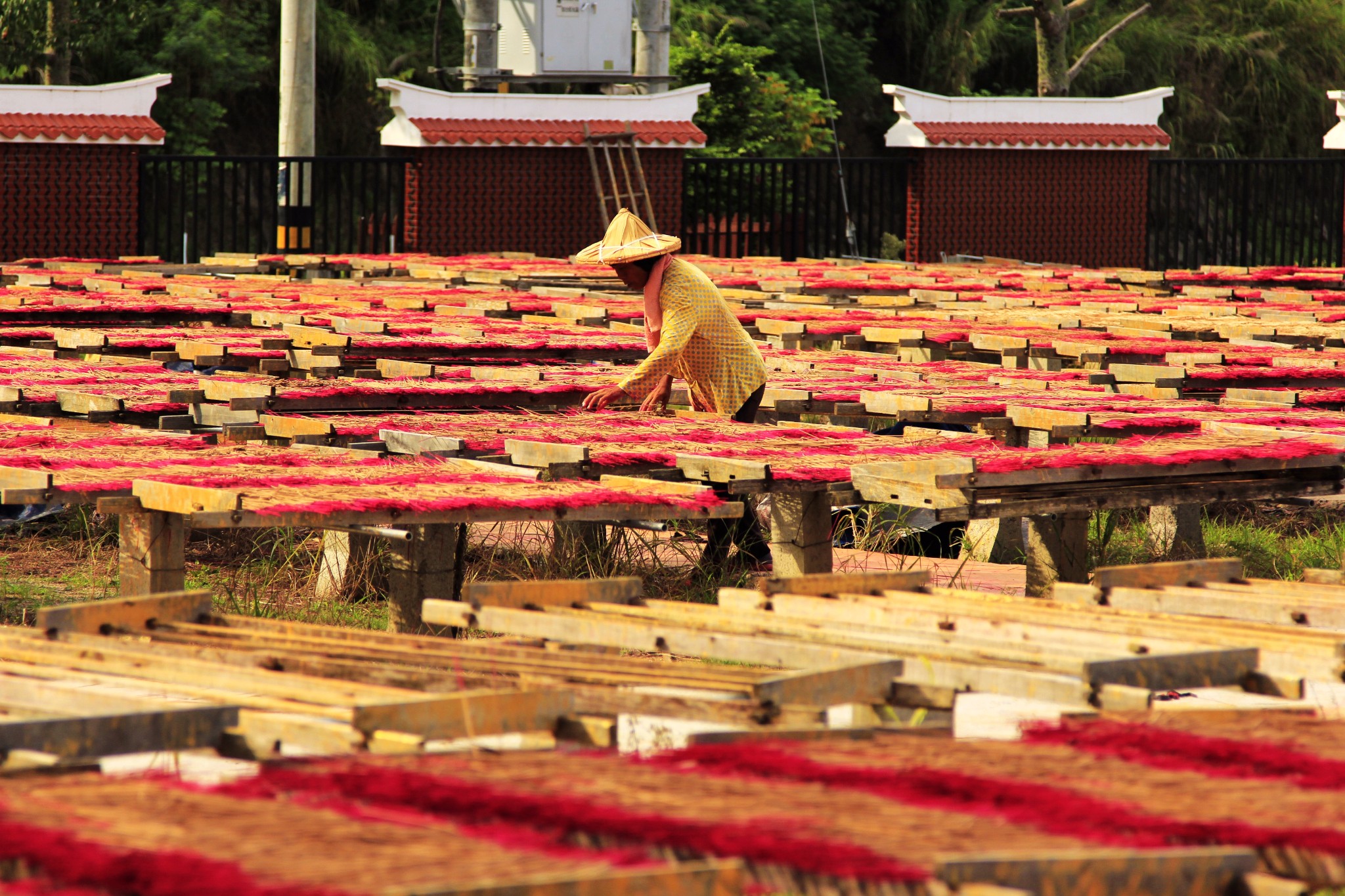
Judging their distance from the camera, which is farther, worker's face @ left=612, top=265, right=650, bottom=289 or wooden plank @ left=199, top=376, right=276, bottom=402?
wooden plank @ left=199, top=376, right=276, bottom=402

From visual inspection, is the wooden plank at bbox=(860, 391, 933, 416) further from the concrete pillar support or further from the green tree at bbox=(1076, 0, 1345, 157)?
the green tree at bbox=(1076, 0, 1345, 157)

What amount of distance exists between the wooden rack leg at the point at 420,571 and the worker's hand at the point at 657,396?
188 cm

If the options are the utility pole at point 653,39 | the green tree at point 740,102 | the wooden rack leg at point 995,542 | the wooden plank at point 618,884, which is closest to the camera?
the wooden plank at point 618,884

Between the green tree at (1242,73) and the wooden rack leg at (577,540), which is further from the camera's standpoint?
the green tree at (1242,73)

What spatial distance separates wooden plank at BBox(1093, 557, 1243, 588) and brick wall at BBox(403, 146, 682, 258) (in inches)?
693

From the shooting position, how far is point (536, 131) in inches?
914

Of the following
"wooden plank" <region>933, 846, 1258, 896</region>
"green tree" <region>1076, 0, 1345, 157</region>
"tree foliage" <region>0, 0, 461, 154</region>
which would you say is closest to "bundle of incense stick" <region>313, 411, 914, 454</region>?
"wooden plank" <region>933, 846, 1258, 896</region>

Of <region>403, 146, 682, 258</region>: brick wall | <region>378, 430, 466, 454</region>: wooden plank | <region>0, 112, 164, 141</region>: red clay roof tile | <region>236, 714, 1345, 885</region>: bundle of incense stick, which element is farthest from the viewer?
<region>403, 146, 682, 258</region>: brick wall

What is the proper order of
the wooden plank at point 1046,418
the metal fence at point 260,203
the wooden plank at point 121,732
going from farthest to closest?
the metal fence at point 260,203 < the wooden plank at point 1046,418 < the wooden plank at point 121,732

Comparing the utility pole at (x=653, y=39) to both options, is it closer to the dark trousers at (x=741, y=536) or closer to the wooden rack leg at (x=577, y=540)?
the dark trousers at (x=741, y=536)

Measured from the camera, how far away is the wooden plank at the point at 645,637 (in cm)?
475

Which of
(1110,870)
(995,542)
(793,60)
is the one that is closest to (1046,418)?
(995,542)

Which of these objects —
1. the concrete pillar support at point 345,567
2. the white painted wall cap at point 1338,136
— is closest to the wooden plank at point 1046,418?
the concrete pillar support at point 345,567

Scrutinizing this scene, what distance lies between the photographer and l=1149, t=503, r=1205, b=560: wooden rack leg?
33.3 ft
